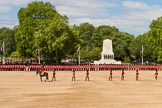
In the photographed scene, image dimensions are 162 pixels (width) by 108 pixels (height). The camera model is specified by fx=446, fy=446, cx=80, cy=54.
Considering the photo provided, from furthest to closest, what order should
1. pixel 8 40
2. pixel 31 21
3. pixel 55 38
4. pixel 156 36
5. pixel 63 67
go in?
pixel 8 40, pixel 156 36, pixel 31 21, pixel 55 38, pixel 63 67

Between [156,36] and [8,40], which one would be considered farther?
[8,40]

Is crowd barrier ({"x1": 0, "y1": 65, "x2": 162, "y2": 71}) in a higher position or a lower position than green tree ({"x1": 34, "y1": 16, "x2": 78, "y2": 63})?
lower

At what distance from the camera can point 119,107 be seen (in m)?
23.5

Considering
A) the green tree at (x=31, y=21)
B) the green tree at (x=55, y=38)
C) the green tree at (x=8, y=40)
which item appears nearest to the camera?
the green tree at (x=55, y=38)

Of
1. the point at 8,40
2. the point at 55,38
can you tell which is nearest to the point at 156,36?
the point at 55,38

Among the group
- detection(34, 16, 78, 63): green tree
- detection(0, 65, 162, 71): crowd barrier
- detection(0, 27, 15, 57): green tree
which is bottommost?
detection(0, 65, 162, 71): crowd barrier

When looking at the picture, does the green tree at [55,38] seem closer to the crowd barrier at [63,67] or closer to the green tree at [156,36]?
the crowd barrier at [63,67]

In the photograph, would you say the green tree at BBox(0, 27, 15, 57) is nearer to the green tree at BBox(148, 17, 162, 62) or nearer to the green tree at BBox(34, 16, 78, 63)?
the green tree at BBox(148, 17, 162, 62)

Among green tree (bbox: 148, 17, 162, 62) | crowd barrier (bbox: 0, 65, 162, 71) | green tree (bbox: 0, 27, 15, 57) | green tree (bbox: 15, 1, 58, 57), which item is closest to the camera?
crowd barrier (bbox: 0, 65, 162, 71)

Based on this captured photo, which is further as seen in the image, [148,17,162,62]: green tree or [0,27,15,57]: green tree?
[0,27,15,57]: green tree

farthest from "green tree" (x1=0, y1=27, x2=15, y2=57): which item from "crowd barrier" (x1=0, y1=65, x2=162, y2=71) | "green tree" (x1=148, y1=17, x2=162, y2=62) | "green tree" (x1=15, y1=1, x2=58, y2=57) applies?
"crowd barrier" (x1=0, y1=65, x2=162, y2=71)

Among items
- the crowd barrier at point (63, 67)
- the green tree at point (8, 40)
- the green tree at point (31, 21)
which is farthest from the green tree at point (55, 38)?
the green tree at point (8, 40)

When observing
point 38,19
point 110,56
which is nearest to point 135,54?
point 110,56

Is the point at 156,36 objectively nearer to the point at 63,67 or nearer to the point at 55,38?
the point at 55,38
